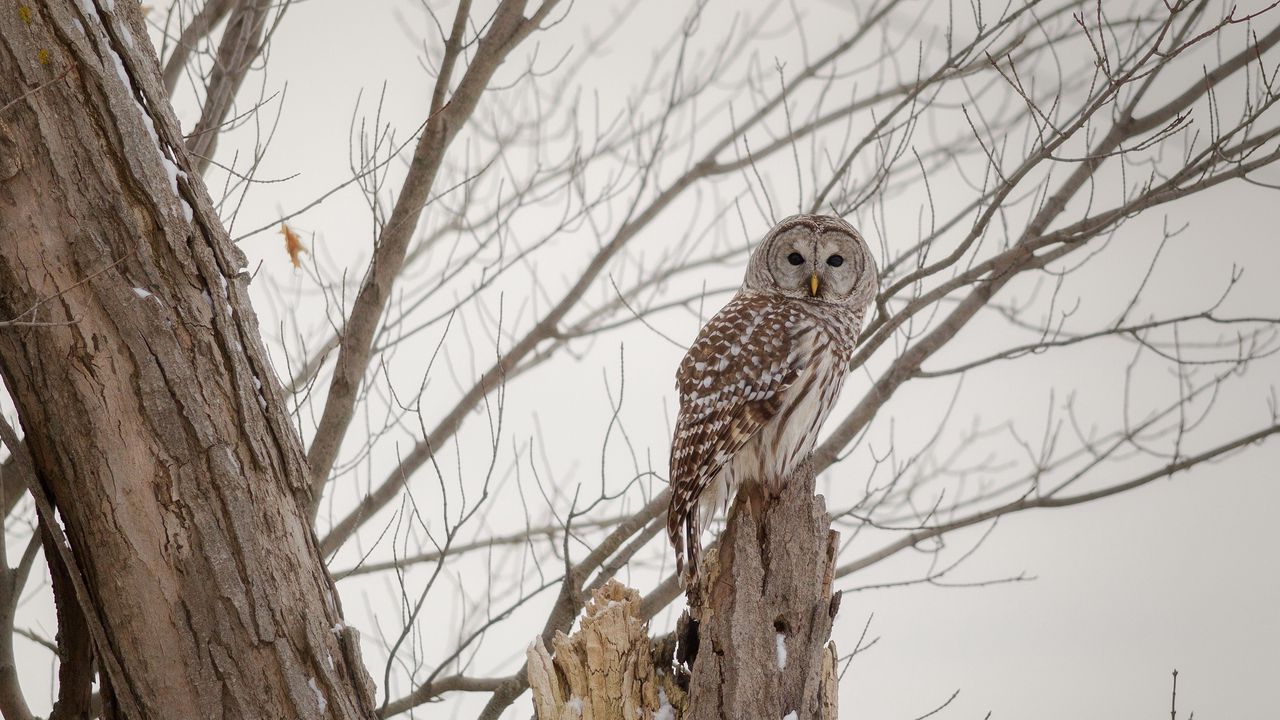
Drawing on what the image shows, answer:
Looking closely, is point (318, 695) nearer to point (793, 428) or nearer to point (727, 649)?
point (727, 649)

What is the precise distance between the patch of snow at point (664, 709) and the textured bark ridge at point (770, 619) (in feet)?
0.29

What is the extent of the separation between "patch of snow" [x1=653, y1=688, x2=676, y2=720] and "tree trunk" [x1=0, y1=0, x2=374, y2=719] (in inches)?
34.0

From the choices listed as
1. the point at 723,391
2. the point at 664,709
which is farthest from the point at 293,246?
the point at 664,709

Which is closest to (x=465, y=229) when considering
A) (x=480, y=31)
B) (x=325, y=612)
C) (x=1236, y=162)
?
(x=480, y=31)

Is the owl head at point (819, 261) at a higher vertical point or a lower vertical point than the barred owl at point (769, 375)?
higher

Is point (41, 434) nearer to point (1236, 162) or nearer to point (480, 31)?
point (480, 31)

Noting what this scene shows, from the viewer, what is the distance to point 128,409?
2438mm

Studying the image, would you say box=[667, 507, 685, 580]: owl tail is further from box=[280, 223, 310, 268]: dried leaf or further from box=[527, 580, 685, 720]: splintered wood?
box=[280, 223, 310, 268]: dried leaf

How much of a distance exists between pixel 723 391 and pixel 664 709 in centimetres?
112

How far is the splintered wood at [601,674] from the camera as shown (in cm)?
292

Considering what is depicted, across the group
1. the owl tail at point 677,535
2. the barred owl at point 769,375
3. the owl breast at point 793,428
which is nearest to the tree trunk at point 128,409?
the owl tail at point 677,535

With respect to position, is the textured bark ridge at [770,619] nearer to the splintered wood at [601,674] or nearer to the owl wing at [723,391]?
the splintered wood at [601,674]

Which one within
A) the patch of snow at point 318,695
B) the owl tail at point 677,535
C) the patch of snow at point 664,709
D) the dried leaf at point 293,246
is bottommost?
the patch of snow at point 318,695

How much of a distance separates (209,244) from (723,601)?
1530mm
